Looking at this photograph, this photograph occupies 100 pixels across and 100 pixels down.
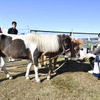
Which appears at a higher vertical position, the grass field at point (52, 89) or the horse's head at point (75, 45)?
the horse's head at point (75, 45)

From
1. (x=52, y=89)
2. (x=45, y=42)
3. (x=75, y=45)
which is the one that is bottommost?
(x=52, y=89)

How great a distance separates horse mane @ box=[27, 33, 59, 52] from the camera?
3.52m

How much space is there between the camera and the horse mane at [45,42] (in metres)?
3.52

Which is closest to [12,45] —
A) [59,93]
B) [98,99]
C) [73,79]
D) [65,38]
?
[65,38]

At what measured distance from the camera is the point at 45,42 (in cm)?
358

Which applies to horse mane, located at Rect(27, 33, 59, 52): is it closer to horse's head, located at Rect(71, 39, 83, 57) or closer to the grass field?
horse's head, located at Rect(71, 39, 83, 57)

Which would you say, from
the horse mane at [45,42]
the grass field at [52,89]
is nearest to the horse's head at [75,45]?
the horse mane at [45,42]

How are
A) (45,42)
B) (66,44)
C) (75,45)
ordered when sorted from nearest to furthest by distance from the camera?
(45,42) < (66,44) < (75,45)

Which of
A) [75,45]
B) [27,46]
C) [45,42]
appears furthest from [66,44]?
[27,46]

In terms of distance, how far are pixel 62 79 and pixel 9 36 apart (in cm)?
247

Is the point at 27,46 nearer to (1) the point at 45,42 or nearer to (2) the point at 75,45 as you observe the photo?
(1) the point at 45,42

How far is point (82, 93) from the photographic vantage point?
294 cm

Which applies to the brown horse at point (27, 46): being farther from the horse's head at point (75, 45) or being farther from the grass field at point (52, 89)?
the horse's head at point (75, 45)

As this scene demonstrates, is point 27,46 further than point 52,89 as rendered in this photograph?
Yes
